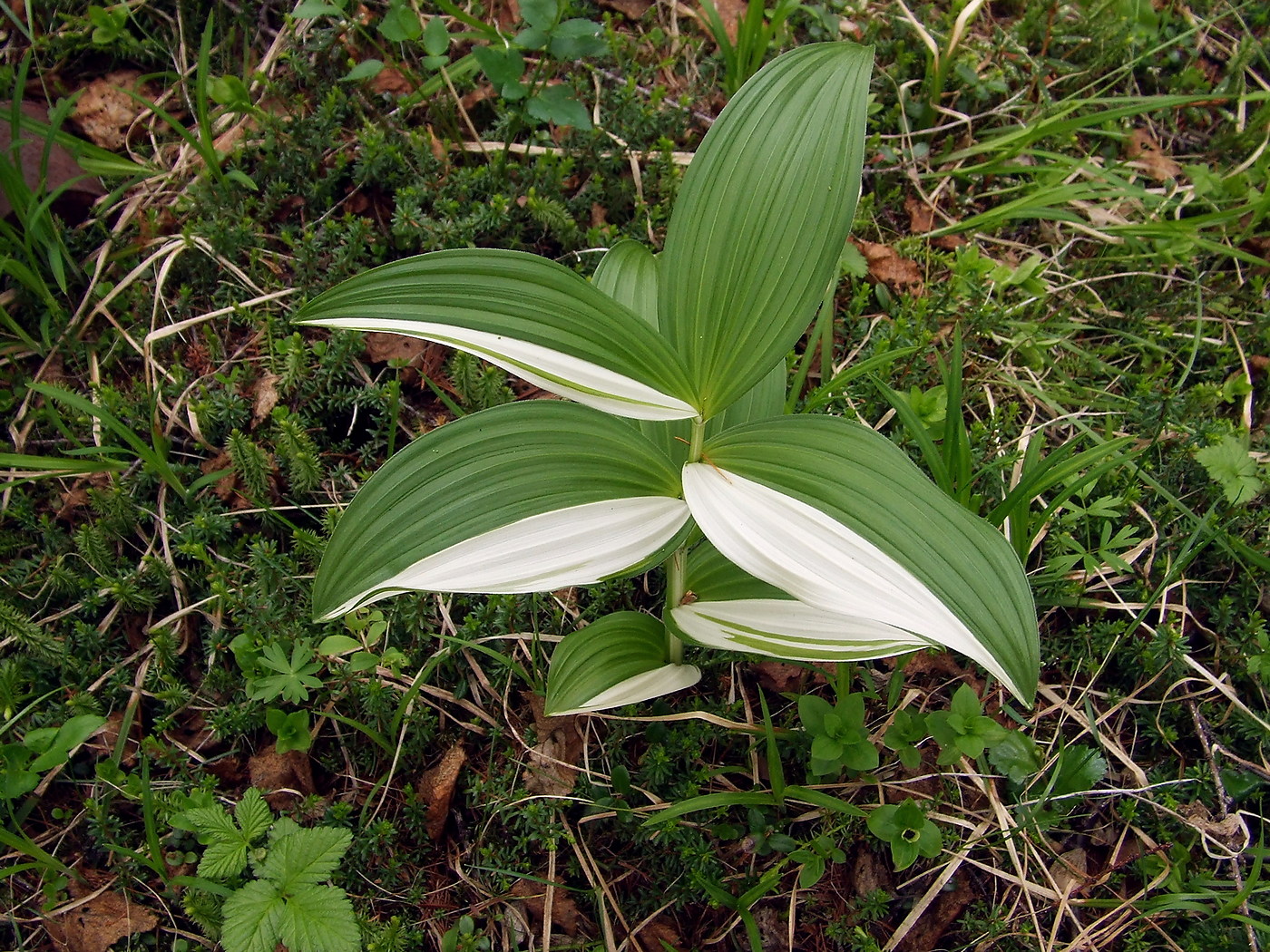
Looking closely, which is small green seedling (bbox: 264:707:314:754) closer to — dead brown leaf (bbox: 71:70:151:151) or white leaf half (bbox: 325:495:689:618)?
white leaf half (bbox: 325:495:689:618)

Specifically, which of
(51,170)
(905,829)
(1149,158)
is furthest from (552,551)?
(1149,158)

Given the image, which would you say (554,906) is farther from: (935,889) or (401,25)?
(401,25)

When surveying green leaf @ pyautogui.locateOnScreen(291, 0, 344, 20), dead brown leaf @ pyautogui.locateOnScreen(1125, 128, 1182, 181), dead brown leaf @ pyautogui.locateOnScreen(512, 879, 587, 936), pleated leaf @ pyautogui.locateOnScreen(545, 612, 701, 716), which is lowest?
dead brown leaf @ pyautogui.locateOnScreen(512, 879, 587, 936)

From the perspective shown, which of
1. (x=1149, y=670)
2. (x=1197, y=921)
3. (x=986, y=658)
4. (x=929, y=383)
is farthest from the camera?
(x=929, y=383)

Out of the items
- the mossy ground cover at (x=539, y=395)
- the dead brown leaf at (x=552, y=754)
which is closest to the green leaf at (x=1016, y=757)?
the mossy ground cover at (x=539, y=395)

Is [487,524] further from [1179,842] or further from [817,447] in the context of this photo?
[1179,842]

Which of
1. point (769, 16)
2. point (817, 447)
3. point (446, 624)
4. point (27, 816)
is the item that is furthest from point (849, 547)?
point (769, 16)

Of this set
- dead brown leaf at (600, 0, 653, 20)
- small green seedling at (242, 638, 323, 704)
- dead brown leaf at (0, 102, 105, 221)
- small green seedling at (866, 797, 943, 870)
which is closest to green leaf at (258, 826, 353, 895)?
small green seedling at (242, 638, 323, 704)
